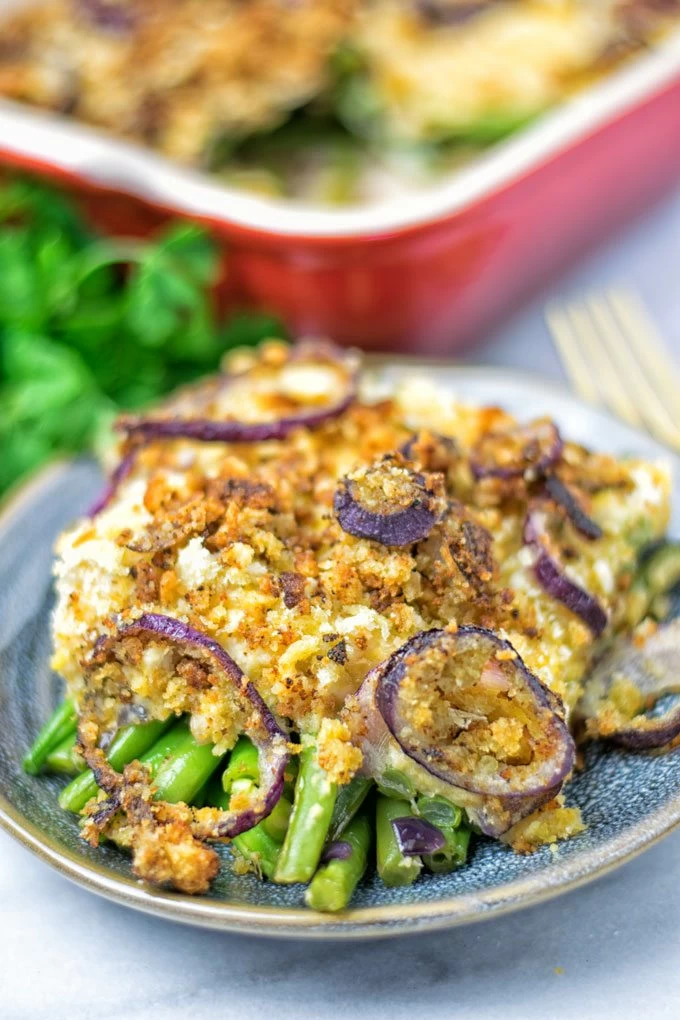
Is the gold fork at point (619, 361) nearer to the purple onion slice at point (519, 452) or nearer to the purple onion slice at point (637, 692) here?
the purple onion slice at point (519, 452)

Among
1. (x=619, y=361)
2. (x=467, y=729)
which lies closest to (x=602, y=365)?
(x=619, y=361)

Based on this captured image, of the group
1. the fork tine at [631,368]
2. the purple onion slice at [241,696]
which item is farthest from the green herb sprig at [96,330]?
the purple onion slice at [241,696]

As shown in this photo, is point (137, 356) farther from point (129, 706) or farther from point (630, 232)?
point (630, 232)

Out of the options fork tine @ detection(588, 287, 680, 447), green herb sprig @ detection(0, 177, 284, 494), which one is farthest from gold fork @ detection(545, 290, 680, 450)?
green herb sprig @ detection(0, 177, 284, 494)

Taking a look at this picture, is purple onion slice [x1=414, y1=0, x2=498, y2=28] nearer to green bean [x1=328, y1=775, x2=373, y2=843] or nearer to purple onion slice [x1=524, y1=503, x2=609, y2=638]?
purple onion slice [x1=524, y1=503, x2=609, y2=638]

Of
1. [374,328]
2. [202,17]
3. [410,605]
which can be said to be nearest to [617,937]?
[410,605]

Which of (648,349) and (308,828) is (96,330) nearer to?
(648,349)
